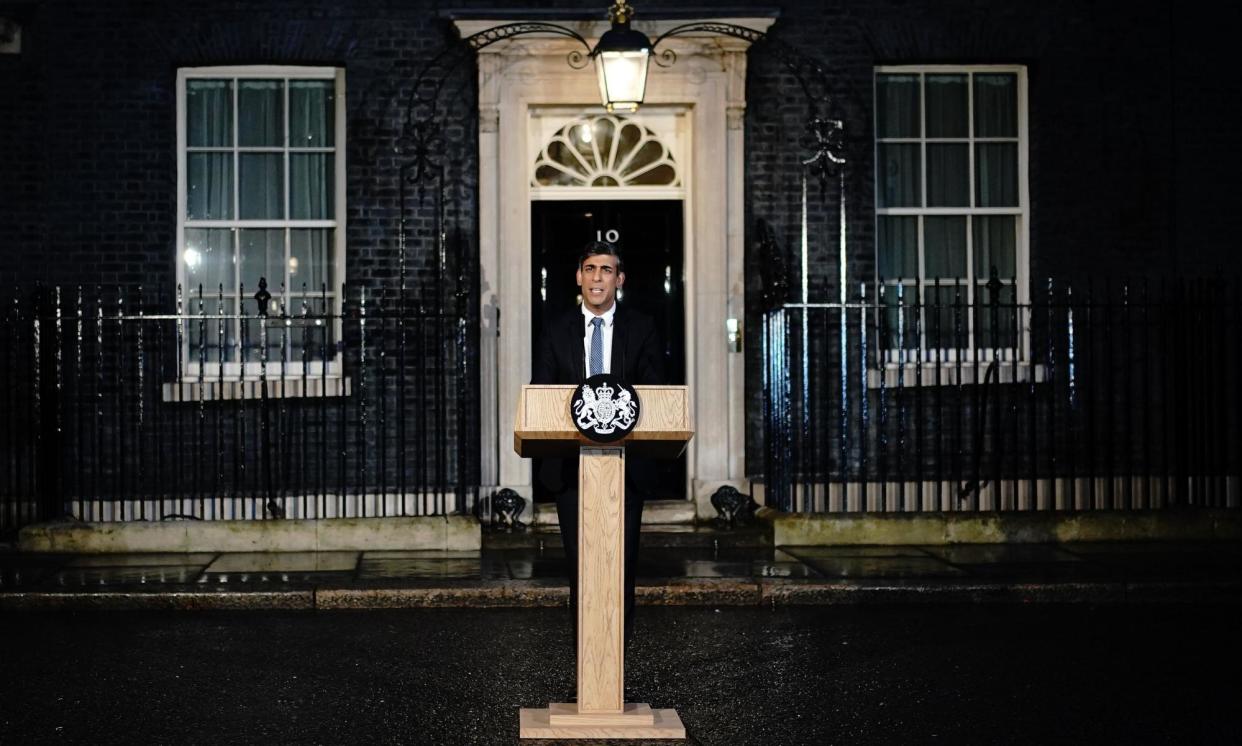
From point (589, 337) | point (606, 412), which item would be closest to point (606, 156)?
point (589, 337)

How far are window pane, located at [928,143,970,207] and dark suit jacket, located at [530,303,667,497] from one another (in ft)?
21.9

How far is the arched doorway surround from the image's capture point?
11.3 meters

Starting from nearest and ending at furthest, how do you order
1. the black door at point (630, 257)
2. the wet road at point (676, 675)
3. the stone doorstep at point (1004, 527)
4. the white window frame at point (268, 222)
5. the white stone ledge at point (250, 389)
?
1. the wet road at point (676, 675)
2. the stone doorstep at point (1004, 527)
3. the white stone ledge at point (250, 389)
4. the white window frame at point (268, 222)
5. the black door at point (630, 257)

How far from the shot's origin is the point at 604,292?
18.4ft

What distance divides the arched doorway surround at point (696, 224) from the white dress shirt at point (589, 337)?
5413 millimetres

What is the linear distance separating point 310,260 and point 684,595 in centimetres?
474

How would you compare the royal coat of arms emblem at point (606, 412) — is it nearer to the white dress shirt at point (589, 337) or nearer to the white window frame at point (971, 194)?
the white dress shirt at point (589, 337)

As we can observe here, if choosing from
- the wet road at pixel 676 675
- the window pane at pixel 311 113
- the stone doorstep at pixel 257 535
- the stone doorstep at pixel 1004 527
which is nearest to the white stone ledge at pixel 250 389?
the stone doorstep at pixel 257 535

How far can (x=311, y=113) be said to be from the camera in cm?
1159

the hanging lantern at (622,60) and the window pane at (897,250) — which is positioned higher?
the hanging lantern at (622,60)

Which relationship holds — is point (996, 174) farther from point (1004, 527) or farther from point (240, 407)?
point (240, 407)

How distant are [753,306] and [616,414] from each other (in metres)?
6.38

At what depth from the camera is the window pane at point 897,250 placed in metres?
11.9

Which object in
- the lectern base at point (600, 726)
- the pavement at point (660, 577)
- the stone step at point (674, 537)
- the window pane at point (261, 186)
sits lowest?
the lectern base at point (600, 726)
